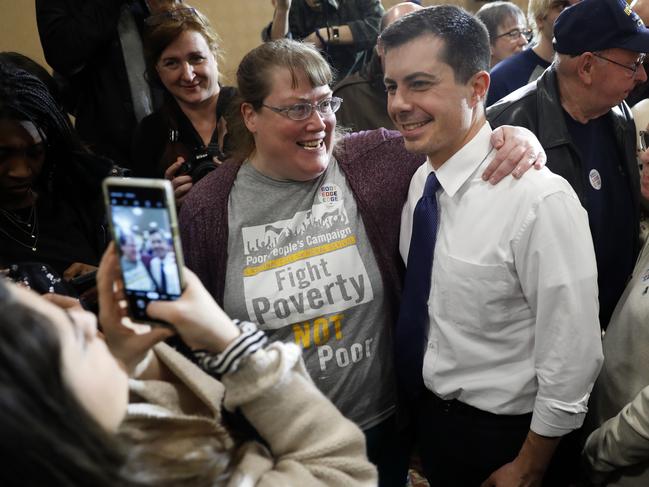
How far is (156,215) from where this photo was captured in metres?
0.79

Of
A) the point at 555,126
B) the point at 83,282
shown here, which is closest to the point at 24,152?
the point at 83,282

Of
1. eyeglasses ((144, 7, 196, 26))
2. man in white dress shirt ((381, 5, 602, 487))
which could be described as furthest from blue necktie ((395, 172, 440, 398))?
eyeglasses ((144, 7, 196, 26))

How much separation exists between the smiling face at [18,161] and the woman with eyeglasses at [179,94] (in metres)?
0.54

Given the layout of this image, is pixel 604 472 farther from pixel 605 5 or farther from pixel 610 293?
pixel 605 5

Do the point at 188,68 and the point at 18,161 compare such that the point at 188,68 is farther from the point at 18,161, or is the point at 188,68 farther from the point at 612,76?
Result: the point at 612,76

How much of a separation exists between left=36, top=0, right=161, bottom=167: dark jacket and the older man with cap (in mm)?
1431

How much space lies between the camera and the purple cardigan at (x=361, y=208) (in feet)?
5.02

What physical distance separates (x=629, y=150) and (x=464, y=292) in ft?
3.40

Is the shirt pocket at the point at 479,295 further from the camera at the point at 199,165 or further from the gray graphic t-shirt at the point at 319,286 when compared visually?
the camera at the point at 199,165

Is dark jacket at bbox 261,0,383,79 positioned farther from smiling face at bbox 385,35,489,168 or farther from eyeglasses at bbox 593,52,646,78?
smiling face at bbox 385,35,489,168

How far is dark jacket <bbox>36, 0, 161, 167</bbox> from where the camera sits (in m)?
2.20

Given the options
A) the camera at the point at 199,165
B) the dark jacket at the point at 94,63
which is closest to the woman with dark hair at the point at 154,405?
the camera at the point at 199,165

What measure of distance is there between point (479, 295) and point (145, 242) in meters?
0.82

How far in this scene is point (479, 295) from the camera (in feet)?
4.41
